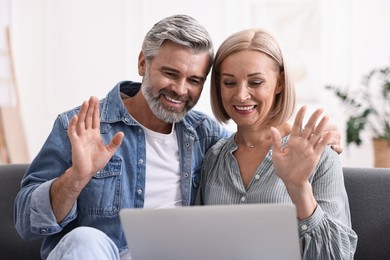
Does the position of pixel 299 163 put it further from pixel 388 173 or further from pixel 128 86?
pixel 128 86

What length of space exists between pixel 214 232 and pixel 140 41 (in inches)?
172

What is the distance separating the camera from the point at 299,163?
1.57 meters

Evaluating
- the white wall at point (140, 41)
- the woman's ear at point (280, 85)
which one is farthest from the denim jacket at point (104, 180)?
the white wall at point (140, 41)

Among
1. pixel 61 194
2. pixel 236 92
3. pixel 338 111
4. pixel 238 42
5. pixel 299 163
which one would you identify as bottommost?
pixel 338 111

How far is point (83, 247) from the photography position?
1459mm

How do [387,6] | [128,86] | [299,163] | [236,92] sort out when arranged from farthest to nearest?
[387,6] → [128,86] → [236,92] → [299,163]

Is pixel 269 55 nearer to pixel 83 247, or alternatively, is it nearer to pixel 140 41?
pixel 83 247

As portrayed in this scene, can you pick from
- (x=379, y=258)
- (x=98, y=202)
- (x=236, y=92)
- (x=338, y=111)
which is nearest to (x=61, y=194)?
(x=98, y=202)

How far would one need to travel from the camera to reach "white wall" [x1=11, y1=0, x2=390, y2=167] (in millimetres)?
5188

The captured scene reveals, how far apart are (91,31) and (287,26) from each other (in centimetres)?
183

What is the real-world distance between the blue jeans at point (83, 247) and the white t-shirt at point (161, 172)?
45cm

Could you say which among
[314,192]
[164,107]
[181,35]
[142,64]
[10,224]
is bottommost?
[10,224]

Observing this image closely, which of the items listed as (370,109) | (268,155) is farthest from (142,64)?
(370,109)

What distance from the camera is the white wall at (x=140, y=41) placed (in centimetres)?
519
